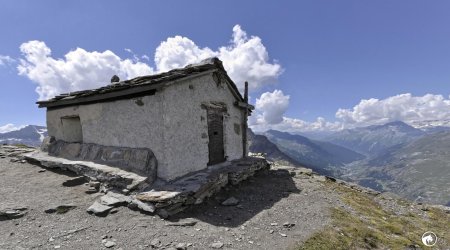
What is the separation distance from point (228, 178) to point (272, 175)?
463cm

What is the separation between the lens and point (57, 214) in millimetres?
9711

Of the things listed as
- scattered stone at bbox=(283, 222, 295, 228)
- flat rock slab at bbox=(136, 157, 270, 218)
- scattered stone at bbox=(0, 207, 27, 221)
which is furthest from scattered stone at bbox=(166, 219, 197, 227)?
scattered stone at bbox=(0, 207, 27, 221)

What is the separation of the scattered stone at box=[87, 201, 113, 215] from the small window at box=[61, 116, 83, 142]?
904 centimetres

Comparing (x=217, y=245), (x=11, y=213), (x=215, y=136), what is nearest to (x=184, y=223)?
(x=217, y=245)

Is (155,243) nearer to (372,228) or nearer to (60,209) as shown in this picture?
(60,209)

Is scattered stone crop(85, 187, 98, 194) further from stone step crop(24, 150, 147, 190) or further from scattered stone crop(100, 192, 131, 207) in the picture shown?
scattered stone crop(100, 192, 131, 207)

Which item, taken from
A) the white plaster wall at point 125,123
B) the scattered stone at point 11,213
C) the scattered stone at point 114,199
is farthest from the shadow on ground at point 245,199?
the scattered stone at point 11,213

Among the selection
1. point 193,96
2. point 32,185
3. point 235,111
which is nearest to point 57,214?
point 32,185

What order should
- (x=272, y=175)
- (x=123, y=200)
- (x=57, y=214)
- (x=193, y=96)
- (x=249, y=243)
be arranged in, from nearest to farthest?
(x=249, y=243)
(x=57, y=214)
(x=123, y=200)
(x=193, y=96)
(x=272, y=175)

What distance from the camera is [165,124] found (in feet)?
39.6

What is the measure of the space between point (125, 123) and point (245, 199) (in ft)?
22.2

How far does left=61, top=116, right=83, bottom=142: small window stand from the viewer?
17.6 metres

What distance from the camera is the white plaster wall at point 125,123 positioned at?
12266 millimetres

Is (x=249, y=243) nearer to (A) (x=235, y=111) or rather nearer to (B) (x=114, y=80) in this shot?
(A) (x=235, y=111)
